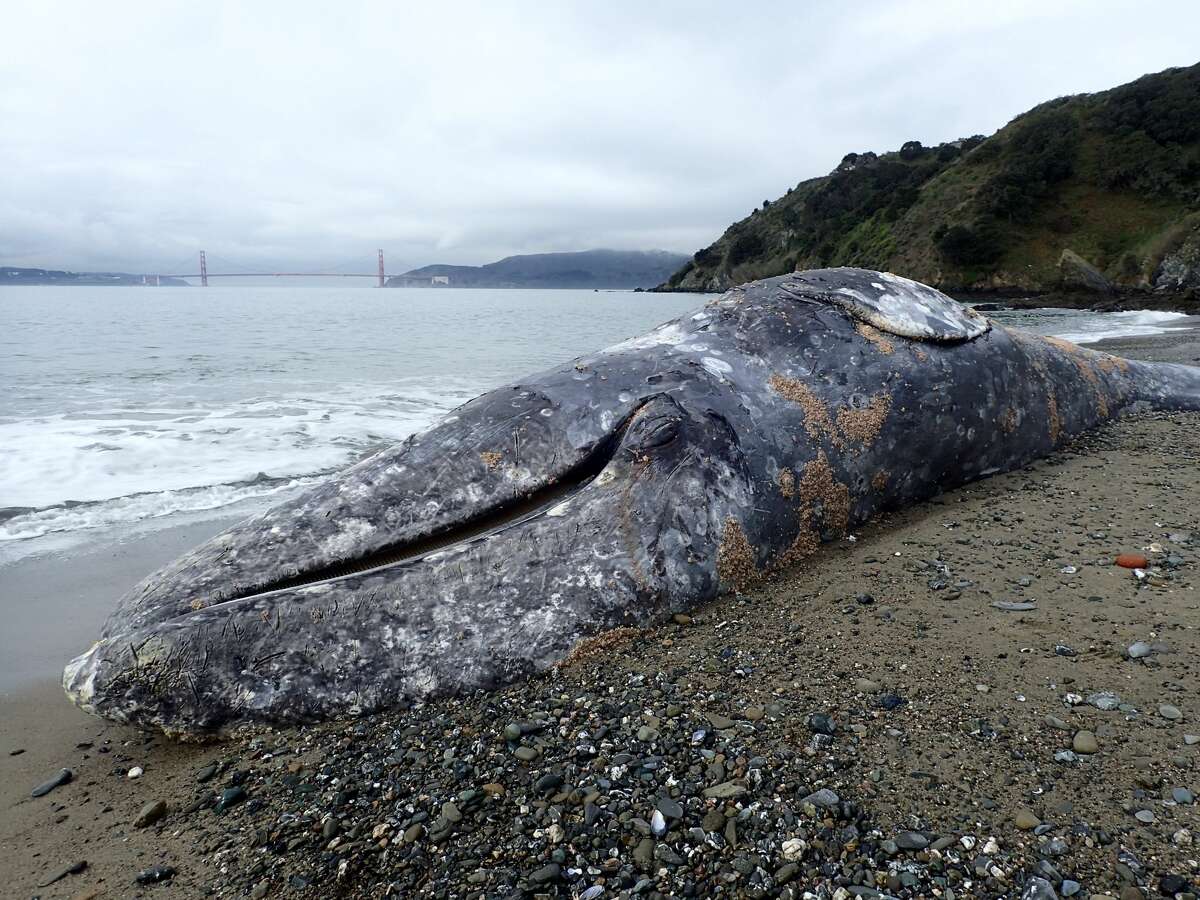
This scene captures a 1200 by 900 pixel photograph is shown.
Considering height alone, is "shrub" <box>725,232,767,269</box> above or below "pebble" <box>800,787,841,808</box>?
above

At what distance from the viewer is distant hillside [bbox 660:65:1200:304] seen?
4209cm

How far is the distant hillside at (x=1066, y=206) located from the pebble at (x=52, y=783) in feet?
150

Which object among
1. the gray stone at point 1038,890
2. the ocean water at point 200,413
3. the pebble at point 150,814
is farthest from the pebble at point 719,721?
the ocean water at point 200,413

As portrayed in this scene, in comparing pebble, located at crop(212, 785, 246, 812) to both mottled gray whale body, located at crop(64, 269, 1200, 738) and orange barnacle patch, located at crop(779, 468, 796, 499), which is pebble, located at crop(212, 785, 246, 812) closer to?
mottled gray whale body, located at crop(64, 269, 1200, 738)

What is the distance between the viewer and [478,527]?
147 inches

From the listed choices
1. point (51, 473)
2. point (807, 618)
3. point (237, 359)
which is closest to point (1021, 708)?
point (807, 618)

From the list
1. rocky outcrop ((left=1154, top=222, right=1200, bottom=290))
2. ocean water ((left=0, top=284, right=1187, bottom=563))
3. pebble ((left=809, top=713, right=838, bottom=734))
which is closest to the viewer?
pebble ((left=809, top=713, right=838, bottom=734))

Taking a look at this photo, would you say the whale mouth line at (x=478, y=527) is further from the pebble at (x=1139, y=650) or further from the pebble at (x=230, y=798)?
the pebble at (x=1139, y=650)

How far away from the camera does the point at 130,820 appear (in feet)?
8.70

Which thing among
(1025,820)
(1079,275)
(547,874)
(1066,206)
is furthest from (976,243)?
(547,874)

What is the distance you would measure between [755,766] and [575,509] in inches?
59.9

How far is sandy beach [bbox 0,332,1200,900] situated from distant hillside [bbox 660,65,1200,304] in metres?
43.0

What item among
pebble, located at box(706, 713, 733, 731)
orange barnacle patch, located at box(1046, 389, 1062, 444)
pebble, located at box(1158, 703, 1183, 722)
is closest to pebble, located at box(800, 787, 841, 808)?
pebble, located at box(706, 713, 733, 731)

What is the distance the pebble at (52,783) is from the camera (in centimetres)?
290
